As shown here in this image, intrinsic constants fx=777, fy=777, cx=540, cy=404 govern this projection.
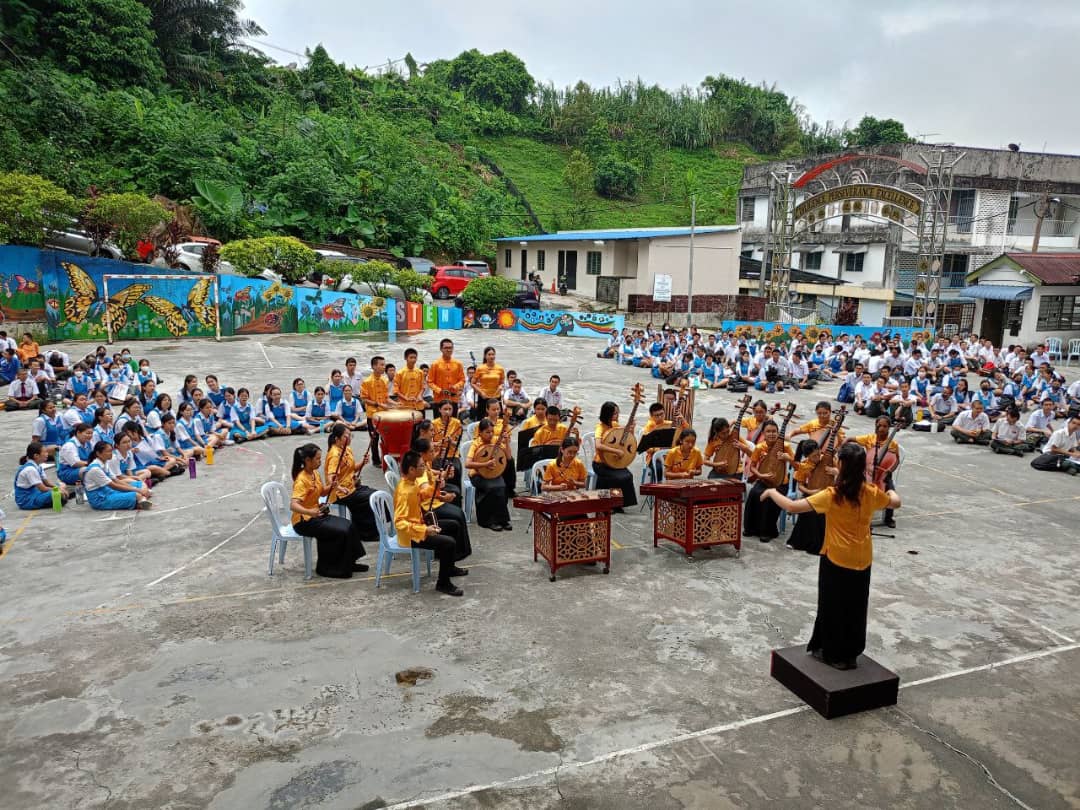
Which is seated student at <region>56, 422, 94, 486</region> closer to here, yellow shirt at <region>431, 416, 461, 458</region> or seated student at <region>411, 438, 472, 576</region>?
yellow shirt at <region>431, 416, 461, 458</region>

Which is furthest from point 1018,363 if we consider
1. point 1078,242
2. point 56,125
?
point 56,125

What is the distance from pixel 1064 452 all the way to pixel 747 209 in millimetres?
31931

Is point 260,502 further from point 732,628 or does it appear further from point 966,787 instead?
point 966,787

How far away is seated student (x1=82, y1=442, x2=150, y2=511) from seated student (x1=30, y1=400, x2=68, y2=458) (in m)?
2.38

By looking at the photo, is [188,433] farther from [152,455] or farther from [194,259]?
[194,259]

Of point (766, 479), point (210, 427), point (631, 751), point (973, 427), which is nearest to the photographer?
point (631, 751)

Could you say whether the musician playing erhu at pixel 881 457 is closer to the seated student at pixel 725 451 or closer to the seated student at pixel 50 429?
the seated student at pixel 725 451

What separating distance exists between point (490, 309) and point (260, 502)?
20.7 meters

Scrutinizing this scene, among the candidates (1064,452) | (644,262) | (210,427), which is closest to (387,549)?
(210,427)

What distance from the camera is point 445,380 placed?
13.1m

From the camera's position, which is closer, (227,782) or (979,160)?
(227,782)

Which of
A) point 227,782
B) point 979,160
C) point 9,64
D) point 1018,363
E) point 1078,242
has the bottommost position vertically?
point 227,782

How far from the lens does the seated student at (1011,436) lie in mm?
13938

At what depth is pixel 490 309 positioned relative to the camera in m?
30.2
